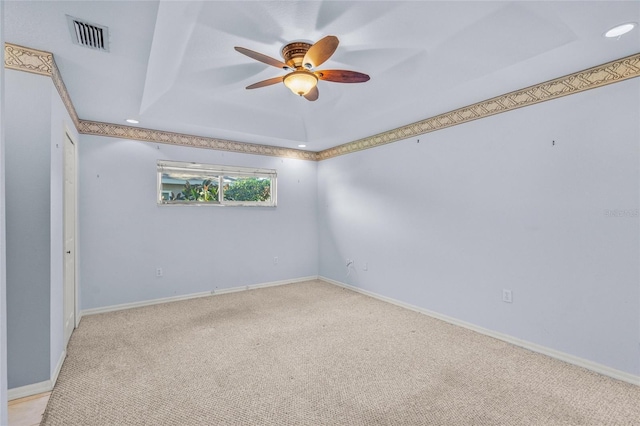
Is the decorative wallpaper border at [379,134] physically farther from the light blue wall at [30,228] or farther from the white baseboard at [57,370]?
the white baseboard at [57,370]

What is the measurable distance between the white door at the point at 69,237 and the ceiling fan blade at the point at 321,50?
92.7 inches

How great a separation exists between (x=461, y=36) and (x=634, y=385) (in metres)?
Answer: 2.82


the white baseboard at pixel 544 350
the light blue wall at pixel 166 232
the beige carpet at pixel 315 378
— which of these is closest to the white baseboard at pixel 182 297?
the light blue wall at pixel 166 232

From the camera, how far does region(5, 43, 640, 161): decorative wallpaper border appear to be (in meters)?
2.18

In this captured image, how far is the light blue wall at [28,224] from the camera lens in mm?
2066

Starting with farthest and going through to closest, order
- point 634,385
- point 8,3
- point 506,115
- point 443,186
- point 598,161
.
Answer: point 443,186, point 506,115, point 598,161, point 634,385, point 8,3

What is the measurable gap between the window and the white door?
103 centimetres

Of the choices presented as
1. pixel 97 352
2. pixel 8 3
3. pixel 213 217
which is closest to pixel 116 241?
pixel 213 217

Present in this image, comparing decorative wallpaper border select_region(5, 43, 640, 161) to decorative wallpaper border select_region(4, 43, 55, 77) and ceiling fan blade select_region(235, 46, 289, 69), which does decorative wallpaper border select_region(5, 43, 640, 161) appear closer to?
decorative wallpaper border select_region(4, 43, 55, 77)

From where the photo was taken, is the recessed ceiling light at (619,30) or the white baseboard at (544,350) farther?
the white baseboard at (544,350)

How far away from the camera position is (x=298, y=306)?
13.1ft

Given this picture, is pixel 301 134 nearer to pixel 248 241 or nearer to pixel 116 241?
pixel 248 241

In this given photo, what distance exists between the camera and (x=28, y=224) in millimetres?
2123

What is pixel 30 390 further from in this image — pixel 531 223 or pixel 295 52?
pixel 531 223
